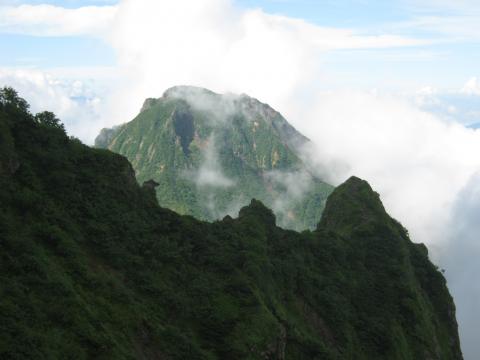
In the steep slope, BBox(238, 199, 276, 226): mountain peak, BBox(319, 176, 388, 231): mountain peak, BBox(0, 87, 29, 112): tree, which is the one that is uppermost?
BBox(319, 176, 388, 231): mountain peak

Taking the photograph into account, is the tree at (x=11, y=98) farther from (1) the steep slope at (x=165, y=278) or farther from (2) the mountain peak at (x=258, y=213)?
(2) the mountain peak at (x=258, y=213)

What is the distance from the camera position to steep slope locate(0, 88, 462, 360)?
134 ft

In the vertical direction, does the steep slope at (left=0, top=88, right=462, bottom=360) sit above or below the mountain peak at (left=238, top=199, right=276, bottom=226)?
below

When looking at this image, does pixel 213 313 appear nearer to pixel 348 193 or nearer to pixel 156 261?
pixel 156 261

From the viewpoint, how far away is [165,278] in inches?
2176

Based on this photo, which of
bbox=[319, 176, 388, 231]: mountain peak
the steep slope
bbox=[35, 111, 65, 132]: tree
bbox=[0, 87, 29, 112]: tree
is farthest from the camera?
bbox=[319, 176, 388, 231]: mountain peak

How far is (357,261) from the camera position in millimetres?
78000

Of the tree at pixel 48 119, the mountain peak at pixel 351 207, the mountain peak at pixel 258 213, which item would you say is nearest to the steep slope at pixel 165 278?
the mountain peak at pixel 258 213

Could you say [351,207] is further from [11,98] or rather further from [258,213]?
[11,98]

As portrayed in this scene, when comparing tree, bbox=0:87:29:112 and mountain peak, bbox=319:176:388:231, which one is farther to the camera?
mountain peak, bbox=319:176:388:231

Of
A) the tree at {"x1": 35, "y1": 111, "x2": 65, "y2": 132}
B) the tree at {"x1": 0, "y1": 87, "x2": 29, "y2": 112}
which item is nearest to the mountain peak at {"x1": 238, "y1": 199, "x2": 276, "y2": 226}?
the tree at {"x1": 35, "y1": 111, "x2": 65, "y2": 132}

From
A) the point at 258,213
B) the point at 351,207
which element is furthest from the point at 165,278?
the point at 351,207

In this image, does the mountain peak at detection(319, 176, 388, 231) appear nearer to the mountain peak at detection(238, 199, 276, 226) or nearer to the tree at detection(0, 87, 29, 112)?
the mountain peak at detection(238, 199, 276, 226)

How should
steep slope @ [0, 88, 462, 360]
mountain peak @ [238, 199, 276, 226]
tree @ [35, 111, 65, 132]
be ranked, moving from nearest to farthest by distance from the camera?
steep slope @ [0, 88, 462, 360], tree @ [35, 111, 65, 132], mountain peak @ [238, 199, 276, 226]
